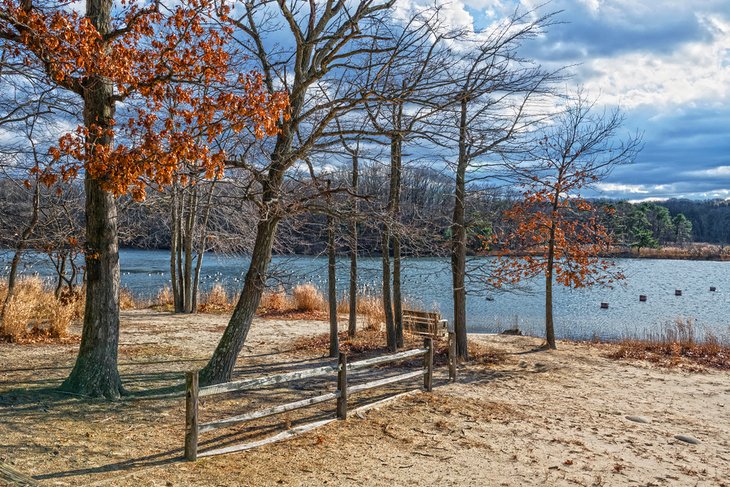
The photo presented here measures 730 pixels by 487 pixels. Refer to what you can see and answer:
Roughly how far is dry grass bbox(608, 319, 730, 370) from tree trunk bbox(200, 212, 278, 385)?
8902mm

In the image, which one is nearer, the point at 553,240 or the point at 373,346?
the point at 373,346

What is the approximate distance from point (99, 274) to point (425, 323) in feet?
28.3

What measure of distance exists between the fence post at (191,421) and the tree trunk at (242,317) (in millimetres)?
3010

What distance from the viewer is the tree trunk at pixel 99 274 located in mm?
7973

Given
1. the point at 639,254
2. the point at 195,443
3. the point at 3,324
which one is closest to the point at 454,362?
the point at 195,443

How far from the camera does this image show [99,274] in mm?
8039

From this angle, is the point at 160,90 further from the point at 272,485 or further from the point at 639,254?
the point at 639,254

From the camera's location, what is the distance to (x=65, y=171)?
6324 mm

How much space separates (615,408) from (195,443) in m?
6.50

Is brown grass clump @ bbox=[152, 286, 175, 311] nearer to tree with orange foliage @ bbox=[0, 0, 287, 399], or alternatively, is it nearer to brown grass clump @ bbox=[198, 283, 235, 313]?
brown grass clump @ bbox=[198, 283, 235, 313]

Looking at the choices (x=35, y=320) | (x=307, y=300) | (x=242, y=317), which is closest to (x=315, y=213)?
(x=242, y=317)

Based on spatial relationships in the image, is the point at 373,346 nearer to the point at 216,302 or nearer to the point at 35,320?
the point at 35,320

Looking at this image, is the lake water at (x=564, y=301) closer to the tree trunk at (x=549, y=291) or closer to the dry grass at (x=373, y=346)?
the tree trunk at (x=549, y=291)

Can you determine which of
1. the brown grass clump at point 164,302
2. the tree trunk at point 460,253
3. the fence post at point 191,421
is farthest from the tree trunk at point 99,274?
the brown grass clump at point 164,302
